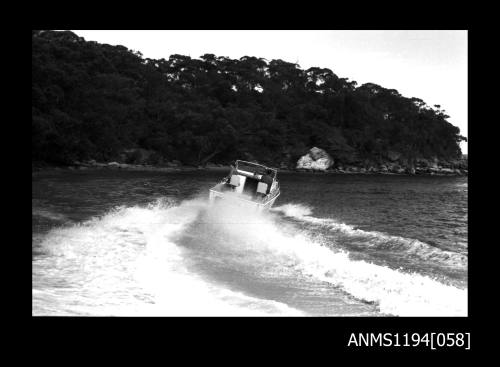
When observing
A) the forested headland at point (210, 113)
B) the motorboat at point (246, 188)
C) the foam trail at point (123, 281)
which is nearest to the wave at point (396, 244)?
the motorboat at point (246, 188)

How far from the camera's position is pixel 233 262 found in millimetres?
12305

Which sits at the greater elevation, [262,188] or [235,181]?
[235,181]

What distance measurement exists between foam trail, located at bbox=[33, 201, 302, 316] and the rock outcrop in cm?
7142

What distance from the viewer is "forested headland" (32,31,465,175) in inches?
2103

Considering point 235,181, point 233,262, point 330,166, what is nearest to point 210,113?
point 330,166

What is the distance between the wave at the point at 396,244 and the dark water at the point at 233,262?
0.05m

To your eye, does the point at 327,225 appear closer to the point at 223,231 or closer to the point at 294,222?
the point at 294,222

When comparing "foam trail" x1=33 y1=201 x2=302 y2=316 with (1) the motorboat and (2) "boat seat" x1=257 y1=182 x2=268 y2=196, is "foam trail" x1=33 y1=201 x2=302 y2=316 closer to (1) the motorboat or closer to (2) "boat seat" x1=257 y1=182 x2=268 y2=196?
(1) the motorboat

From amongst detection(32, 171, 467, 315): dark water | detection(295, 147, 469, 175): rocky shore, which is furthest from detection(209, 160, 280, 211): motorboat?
detection(295, 147, 469, 175): rocky shore

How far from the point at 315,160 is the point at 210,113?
987 inches

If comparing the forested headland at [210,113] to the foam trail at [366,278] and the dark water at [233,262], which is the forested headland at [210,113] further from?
the foam trail at [366,278]

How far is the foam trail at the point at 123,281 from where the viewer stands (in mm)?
7766

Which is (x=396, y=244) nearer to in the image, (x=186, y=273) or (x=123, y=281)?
(x=186, y=273)

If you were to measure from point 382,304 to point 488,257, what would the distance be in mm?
4285
